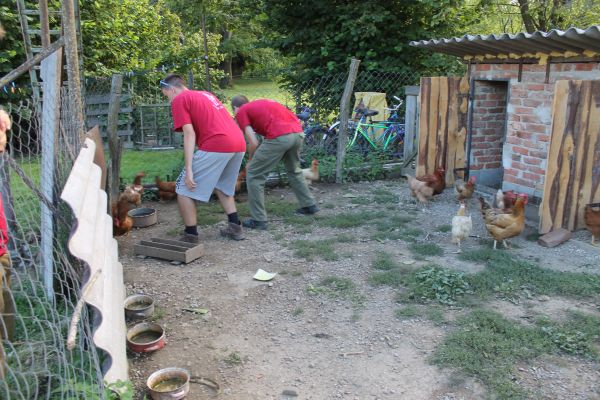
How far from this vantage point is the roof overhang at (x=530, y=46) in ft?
17.6

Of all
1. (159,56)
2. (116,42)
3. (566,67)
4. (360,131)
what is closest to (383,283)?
(566,67)

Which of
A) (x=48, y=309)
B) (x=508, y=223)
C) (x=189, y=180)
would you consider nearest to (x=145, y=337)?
(x=48, y=309)

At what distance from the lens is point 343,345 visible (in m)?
3.84

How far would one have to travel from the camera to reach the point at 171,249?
550 cm

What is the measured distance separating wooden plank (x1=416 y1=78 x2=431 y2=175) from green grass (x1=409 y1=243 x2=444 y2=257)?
2.50 m

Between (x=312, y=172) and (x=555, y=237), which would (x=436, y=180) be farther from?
(x=312, y=172)

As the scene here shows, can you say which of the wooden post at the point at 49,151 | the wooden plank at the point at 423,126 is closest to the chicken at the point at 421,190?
the wooden plank at the point at 423,126

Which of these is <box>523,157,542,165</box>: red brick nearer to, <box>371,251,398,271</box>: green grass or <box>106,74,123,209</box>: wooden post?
<box>371,251,398,271</box>: green grass

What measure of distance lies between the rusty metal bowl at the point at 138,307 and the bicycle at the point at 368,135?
6251mm

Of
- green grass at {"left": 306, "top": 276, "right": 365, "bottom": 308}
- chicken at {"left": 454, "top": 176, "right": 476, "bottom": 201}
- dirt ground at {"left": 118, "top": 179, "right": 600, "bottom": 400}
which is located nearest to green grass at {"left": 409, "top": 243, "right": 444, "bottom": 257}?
dirt ground at {"left": 118, "top": 179, "right": 600, "bottom": 400}

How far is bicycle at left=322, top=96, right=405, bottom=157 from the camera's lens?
10.1 m

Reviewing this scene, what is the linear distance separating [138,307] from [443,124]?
214 inches

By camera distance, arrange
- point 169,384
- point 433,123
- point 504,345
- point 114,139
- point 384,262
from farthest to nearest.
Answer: point 433,123, point 114,139, point 384,262, point 504,345, point 169,384

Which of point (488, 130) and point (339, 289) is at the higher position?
point (488, 130)
